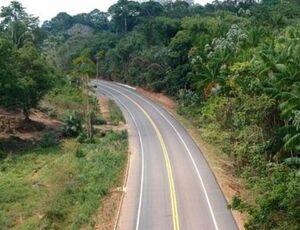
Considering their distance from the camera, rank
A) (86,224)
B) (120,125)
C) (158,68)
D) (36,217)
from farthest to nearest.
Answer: (158,68) → (120,125) → (36,217) → (86,224)

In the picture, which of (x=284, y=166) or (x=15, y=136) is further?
(x=15, y=136)

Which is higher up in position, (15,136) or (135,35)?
(135,35)

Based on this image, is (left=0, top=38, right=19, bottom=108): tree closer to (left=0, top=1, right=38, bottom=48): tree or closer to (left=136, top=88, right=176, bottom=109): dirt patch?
(left=136, top=88, right=176, bottom=109): dirt patch

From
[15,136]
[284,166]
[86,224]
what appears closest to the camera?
[86,224]

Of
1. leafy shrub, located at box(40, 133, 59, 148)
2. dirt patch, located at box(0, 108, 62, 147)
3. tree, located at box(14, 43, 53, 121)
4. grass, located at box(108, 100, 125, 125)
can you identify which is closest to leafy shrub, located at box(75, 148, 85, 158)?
leafy shrub, located at box(40, 133, 59, 148)

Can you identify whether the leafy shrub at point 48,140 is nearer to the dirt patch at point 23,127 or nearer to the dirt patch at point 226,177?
the dirt patch at point 23,127

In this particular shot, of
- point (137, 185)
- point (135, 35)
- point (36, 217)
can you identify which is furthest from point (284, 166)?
point (135, 35)

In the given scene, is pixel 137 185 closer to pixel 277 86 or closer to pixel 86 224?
pixel 86 224
